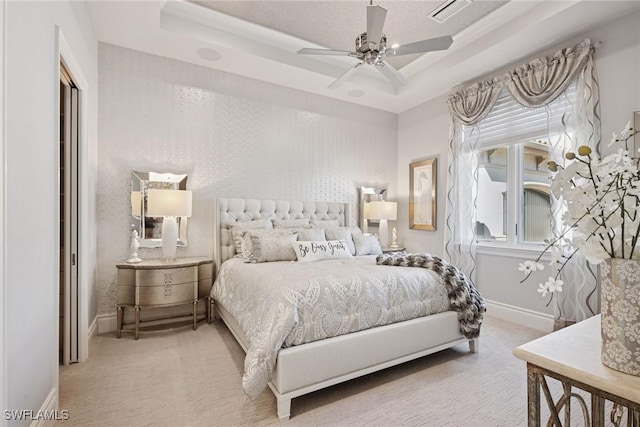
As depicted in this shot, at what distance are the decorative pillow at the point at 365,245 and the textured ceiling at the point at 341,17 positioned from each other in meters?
2.30

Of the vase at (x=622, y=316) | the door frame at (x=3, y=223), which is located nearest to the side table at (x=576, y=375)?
the vase at (x=622, y=316)

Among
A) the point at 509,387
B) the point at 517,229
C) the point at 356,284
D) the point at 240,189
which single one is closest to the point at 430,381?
the point at 509,387

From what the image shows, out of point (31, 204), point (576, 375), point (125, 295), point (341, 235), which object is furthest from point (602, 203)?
point (125, 295)

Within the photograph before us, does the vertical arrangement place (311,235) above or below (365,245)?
above

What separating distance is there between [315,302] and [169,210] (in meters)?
1.95

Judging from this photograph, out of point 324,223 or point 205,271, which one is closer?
point 205,271

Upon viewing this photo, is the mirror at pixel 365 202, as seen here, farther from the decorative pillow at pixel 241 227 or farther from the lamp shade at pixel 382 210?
the decorative pillow at pixel 241 227

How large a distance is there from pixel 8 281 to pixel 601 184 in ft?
6.84

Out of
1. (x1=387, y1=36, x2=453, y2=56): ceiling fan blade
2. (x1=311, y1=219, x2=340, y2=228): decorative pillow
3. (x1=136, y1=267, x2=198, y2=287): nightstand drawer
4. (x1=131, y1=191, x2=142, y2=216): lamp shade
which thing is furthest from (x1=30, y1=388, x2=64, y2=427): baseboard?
(x1=387, y1=36, x2=453, y2=56): ceiling fan blade

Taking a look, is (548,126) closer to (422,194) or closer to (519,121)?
(519,121)

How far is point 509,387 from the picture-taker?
2.11 metres

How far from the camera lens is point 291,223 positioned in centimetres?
388

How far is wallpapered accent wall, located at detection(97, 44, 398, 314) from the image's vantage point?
3195 millimetres

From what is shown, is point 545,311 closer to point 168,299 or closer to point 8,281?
point 168,299
